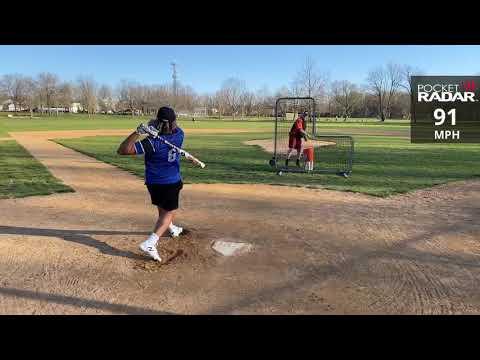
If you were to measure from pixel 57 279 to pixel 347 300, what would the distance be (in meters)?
2.99

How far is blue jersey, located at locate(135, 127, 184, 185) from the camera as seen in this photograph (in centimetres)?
402

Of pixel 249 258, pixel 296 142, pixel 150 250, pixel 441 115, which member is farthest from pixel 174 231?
pixel 441 115

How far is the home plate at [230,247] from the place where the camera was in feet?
15.0

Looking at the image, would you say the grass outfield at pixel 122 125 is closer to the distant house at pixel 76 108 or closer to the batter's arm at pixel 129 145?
the batter's arm at pixel 129 145

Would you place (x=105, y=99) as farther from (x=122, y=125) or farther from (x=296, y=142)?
(x=296, y=142)

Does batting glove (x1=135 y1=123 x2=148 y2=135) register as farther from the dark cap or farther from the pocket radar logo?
the pocket radar logo

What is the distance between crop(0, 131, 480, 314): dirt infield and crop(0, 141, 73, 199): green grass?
679mm

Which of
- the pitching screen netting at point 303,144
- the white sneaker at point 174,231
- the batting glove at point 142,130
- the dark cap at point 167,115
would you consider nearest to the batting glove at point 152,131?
the batting glove at point 142,130

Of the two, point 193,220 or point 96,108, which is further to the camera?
point 96,108

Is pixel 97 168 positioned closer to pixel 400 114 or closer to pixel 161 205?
pixel 161 205

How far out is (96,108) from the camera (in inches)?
3937

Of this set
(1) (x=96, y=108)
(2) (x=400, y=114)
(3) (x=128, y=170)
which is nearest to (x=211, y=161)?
(3) (x=128, y=170)

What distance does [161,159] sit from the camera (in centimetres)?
416

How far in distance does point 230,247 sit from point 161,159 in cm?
148
